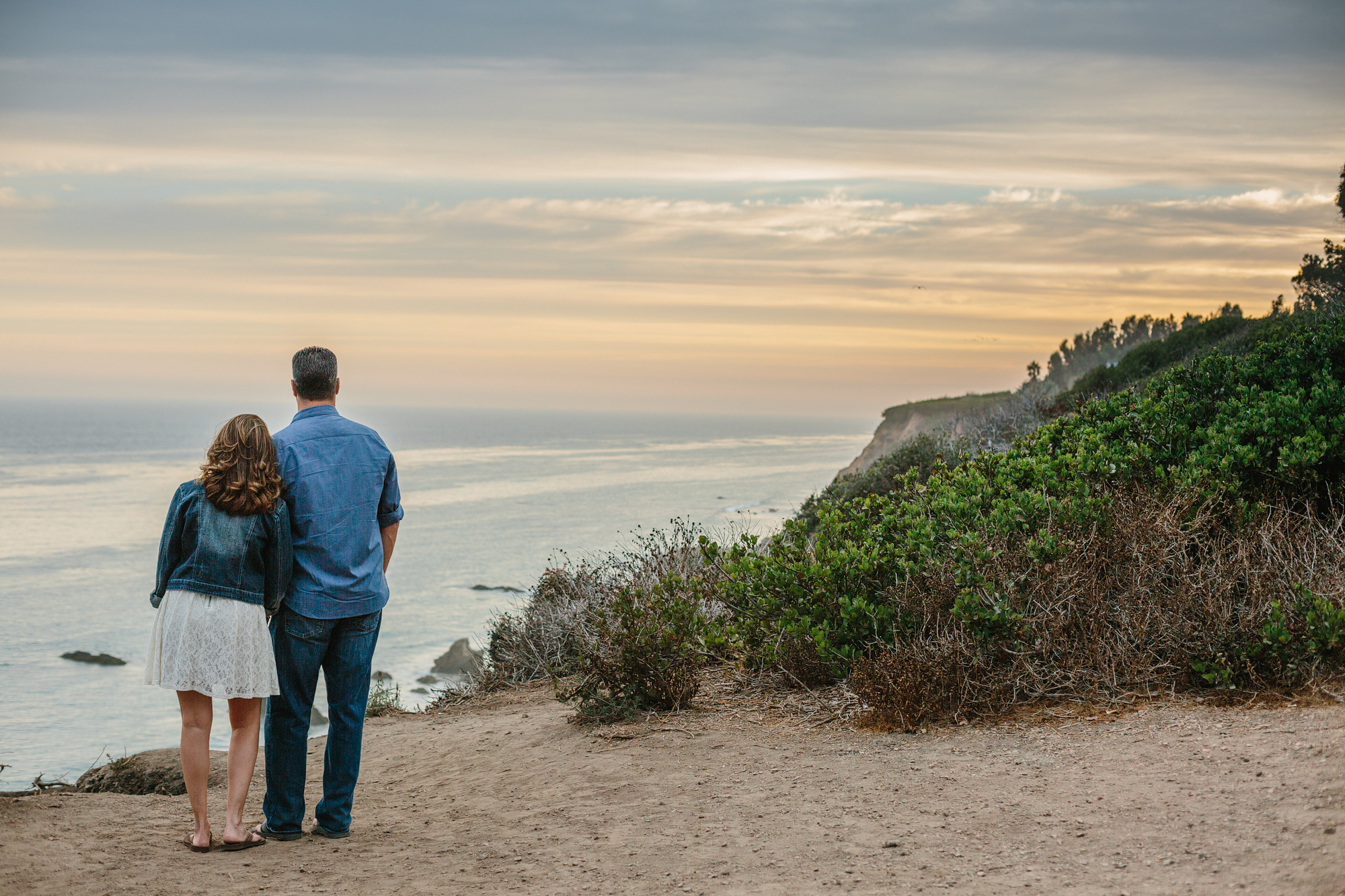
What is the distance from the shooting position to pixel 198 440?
12288 cm

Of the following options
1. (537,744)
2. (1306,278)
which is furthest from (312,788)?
(1306,278)

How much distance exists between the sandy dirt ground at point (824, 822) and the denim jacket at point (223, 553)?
131 cm

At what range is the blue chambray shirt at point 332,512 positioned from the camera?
4672 mm

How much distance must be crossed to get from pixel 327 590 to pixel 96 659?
22615 millimetres

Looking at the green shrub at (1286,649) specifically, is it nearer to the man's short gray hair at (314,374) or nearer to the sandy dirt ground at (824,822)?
the sandy dirt ground at (824,822)

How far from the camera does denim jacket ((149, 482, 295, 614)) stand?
4.50 metres

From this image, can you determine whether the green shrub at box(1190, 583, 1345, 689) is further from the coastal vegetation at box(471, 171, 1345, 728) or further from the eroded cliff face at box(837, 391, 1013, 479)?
the eroded cliff face at box(837, 391, 1013, 479)

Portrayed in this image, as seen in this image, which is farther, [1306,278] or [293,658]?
[1306,278]

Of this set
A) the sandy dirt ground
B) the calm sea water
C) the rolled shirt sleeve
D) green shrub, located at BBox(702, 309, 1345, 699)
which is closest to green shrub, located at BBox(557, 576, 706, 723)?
green shrub, located at BBox(702, 309, 1345, 699)

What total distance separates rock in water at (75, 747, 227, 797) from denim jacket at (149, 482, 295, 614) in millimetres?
4226

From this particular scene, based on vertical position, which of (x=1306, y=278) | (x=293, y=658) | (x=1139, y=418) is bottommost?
(x=293, y=658)

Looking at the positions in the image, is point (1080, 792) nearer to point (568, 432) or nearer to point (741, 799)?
point (741, 799)

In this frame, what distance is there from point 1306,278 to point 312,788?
32.8m

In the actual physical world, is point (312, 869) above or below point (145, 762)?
above
